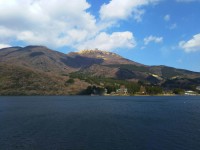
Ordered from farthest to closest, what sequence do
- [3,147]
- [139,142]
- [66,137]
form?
[66,137], [139,142], [3,147]

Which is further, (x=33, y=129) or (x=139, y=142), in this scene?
(x=33, y=129)

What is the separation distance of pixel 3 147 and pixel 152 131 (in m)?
43.6

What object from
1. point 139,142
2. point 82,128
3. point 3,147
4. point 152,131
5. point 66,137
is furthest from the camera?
point 82,128

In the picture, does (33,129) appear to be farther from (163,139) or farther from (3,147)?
(163,139)

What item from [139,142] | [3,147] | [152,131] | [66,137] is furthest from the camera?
[152,131]

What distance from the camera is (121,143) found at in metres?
66.9

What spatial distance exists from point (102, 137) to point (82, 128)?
16.2 m

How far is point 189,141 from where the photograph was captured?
68.8 metres

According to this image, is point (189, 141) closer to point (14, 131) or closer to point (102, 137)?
point (102, 137)

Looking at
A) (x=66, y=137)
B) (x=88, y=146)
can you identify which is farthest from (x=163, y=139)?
(x=66, y=137)

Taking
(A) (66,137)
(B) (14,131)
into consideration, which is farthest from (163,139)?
(B) (14,131)

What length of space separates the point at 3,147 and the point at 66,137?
17.1 meters

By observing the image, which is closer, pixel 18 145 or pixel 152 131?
pixel 18 145

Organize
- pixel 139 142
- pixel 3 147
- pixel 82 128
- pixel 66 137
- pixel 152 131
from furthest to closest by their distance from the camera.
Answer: pixel 82 128 < pixel 152 131 < pixel 66 137 < pixel 139 142 < pixel 3 147
